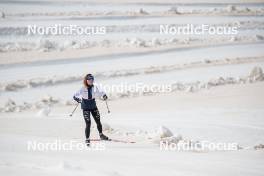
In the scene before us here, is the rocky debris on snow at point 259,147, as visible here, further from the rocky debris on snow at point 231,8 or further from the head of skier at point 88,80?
the rocky debris on snow at point 231,8

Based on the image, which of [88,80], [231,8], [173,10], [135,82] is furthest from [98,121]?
[231,8]

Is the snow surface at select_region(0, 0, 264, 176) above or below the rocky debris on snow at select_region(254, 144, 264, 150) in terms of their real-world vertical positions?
above

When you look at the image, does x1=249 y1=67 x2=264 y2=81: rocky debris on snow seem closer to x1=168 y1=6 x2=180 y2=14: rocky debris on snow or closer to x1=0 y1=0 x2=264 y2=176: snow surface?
x1=0 y1=0 x2=264 y2=176: snow surface

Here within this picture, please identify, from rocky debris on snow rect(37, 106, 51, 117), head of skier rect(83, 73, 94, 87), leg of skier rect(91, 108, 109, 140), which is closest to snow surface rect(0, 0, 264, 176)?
rocky debris on snow rect(37, 106, 51, 117)

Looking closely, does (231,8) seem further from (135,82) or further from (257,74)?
(135,82)

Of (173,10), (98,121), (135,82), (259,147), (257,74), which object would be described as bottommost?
(259,147)

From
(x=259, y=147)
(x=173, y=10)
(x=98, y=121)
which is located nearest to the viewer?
(x=98, y=121)

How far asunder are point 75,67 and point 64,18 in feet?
11.3

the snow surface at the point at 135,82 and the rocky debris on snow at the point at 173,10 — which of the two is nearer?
the snow surface at the point at 135,82

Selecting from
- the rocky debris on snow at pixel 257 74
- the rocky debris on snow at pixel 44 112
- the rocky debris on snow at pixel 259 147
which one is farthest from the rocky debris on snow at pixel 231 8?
the rocky debris on snow at pixel 259 147

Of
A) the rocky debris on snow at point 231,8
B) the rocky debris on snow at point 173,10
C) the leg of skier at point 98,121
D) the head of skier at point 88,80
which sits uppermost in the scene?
the rocky debris on snow at point 231,8

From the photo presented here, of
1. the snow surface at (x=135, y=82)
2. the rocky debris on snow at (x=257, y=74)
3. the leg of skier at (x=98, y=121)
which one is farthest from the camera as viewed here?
the rocky debris on snow at (x=257, y=74)

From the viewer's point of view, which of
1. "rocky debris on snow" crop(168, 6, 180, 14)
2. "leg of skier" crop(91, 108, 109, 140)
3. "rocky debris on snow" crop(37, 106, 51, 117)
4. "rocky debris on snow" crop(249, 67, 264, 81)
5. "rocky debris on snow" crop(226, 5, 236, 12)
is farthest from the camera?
"rocky debris on snow" crop(226, 5, 236, 12)

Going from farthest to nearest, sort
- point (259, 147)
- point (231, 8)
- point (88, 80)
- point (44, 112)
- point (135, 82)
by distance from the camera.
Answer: point (231, 8) → point (135, 82) → point (44, 112) → point (259, 147) → point (88, 80)
